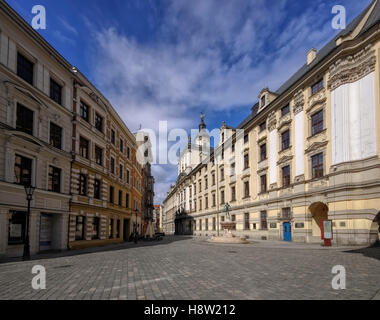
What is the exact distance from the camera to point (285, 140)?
27.7 metres

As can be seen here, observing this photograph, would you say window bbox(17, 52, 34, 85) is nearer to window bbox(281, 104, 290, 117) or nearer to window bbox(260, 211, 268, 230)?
window bbox(281, 104, 290, 117)

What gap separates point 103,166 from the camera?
25.4 meters

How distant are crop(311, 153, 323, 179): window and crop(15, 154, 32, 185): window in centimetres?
2176

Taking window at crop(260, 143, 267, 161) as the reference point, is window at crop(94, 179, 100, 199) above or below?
below

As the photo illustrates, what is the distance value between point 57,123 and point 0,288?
13686mm

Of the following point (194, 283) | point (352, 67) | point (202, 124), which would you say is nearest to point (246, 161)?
point (352, 67)

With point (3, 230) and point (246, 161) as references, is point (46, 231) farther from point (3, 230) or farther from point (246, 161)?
point (246, 161)

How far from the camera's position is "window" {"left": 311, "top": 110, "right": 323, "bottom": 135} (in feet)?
75.3

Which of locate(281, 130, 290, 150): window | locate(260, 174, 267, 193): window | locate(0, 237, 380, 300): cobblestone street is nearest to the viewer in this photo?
locate(0, 237, 380, 300): cobblestone street

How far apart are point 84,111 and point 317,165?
68.1ft

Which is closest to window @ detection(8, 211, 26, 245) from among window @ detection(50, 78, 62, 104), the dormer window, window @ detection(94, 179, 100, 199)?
window @ detection(50, 78, 62, 104)

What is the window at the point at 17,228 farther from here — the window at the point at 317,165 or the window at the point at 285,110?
the window at the point at 285,110

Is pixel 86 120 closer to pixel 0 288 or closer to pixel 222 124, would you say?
pixel 0 288
